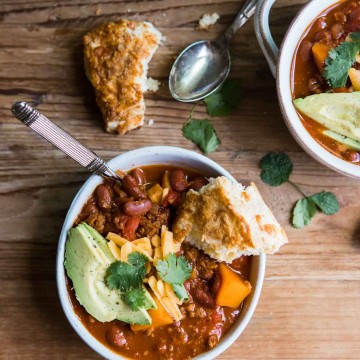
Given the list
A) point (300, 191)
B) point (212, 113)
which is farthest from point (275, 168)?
point (212, 113)

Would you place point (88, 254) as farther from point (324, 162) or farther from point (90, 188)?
point (324, 162)

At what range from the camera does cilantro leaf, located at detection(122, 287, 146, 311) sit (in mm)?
3166

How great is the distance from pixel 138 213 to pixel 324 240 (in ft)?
3.94

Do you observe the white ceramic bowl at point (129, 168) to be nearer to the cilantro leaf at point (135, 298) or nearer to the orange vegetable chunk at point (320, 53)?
the cilantro leaf at point (135, 298)

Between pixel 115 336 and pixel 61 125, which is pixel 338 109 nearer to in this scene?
pixel 61 125

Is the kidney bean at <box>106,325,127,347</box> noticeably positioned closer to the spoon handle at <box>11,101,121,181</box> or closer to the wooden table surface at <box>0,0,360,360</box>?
the wooden table surface at <box>0,0,360,360</box>

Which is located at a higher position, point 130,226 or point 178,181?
point 178,181

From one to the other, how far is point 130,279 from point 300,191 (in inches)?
46.9

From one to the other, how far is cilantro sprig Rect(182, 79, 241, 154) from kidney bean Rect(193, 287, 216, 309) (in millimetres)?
814

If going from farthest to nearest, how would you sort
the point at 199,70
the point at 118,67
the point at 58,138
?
the point at 199,70, the point at 118,67, the point at 58,138

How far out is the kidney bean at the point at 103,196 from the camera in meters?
3.29

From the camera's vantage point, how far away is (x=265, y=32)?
3.27m

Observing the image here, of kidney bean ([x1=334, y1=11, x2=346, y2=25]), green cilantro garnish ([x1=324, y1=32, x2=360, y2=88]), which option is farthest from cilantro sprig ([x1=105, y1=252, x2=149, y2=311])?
kidney bean ([x1=334, y1=11, x2=346, y2=25])

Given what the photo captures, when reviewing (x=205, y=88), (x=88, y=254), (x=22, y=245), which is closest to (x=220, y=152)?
(x=205, y=88)
